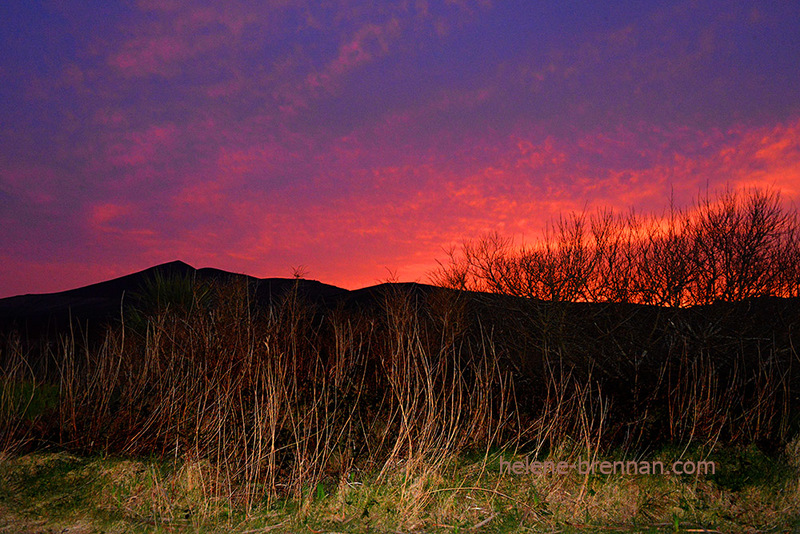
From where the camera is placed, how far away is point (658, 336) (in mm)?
13102

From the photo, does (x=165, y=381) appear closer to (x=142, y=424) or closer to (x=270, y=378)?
(x=142, y=424)

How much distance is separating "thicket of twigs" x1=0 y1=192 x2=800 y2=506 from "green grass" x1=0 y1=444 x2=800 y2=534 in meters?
0.19

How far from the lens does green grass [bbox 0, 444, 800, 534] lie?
462 cm

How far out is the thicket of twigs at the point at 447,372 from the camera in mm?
5359

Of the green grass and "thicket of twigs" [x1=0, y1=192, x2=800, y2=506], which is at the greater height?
"thicket of twigs" [x1=0, y1=192, x2=800, y2=506]

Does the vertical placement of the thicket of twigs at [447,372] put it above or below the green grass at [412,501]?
above

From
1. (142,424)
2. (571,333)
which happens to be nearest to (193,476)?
(142,424)

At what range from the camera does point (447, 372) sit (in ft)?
30.2

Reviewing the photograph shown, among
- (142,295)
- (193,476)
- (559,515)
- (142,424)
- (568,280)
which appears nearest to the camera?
(559,515)

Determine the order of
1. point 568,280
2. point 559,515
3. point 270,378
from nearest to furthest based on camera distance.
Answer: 1. point 270,378
2. point 559,515
3. point 568,280

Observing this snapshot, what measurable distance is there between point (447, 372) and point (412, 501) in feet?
15.2

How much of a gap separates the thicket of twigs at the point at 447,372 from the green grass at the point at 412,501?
0.19m

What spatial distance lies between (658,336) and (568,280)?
89.7 inches

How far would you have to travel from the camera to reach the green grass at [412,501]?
182 inches
